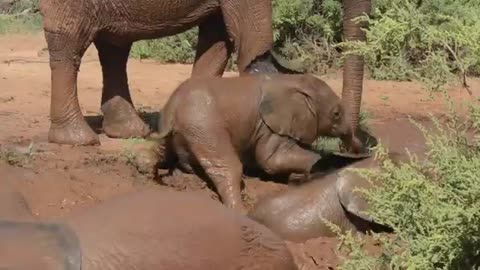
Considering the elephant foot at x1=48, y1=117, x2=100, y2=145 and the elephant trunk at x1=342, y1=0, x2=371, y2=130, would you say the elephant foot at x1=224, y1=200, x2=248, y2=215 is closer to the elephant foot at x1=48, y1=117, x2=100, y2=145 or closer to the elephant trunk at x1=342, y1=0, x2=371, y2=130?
the elephant trunk at x1=342, y1=0, x2=371, y2=130

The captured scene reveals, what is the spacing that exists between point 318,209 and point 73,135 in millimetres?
1943

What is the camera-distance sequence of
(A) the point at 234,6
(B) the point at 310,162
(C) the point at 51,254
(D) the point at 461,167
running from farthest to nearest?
(A) the point at 234,6 < (B) the point at 310,162 < (D) the point at 461,167 < (C) the point at 51,254

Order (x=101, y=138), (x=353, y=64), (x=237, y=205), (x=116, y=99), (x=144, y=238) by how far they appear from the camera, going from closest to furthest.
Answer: (x=144, y=238) < (x=237, y=205) < (x=353, y=64) < (x=101, y=138) < (x=116, y=99)

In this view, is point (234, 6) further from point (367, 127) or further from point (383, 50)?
point (383, 50)

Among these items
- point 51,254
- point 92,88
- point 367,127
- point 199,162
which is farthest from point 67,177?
point 92,88

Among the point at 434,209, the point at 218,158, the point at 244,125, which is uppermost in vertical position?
the point at 434,209

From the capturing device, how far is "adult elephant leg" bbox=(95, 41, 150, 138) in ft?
26.6

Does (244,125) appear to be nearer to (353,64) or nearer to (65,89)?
(353,64)

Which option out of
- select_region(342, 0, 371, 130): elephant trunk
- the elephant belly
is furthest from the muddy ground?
the elephant belly

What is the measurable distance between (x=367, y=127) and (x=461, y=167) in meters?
4.08

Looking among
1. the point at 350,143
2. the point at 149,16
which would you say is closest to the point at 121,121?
the point at 149,16

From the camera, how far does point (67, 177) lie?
672cm

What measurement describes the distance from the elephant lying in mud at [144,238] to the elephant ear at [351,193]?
6.41 ft

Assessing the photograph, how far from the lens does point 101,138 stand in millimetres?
7996
